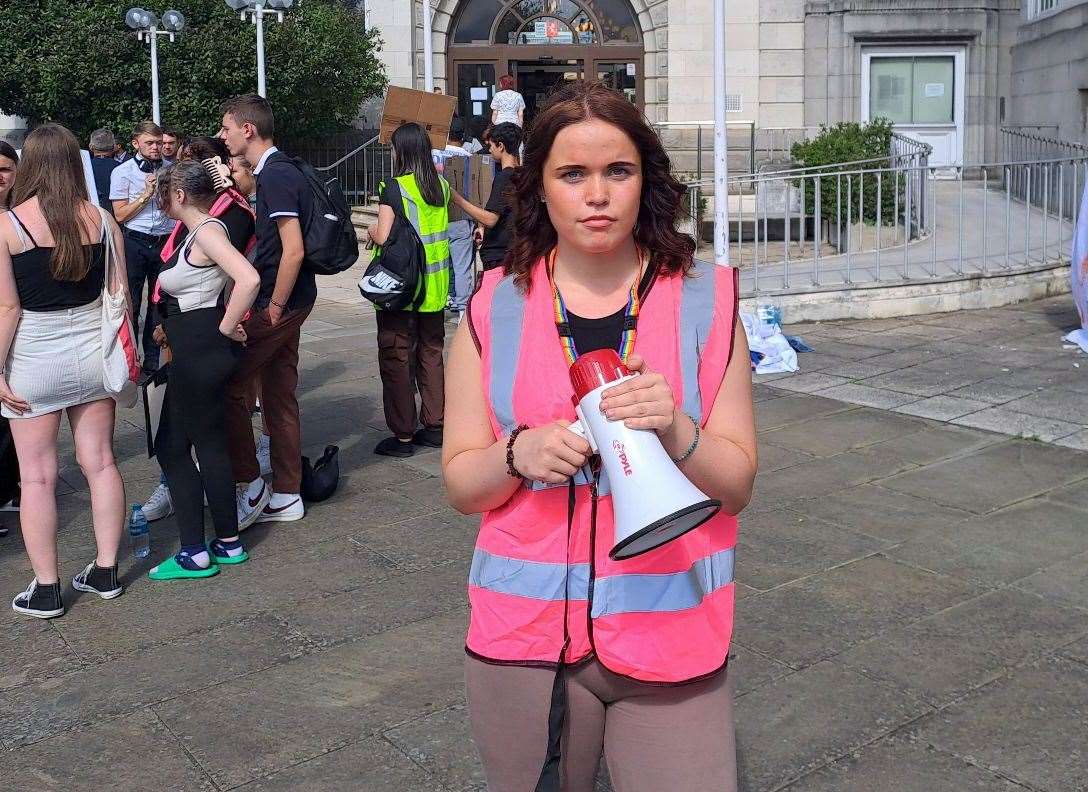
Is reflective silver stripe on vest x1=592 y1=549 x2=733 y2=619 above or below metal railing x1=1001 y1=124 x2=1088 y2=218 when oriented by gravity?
below

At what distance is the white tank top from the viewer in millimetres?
5027

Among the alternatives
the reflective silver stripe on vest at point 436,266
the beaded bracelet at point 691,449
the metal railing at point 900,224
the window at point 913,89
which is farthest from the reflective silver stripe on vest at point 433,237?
the window at point 913,89

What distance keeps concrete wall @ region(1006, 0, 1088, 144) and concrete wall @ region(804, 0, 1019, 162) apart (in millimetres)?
498

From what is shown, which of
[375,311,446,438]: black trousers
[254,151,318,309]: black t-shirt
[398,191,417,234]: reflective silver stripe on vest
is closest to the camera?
[254,151,318,309]: black t-shirt

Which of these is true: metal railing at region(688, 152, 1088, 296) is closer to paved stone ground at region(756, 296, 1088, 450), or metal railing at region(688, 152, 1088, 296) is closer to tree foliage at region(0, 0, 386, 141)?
paved stone ground at region(756, 296, 1088, 450)

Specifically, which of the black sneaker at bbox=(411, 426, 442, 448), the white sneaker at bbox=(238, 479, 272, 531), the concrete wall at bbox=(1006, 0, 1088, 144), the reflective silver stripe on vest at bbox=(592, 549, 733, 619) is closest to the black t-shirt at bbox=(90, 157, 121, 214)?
the black sneaker at bbox=(411, 426, 442, 448)

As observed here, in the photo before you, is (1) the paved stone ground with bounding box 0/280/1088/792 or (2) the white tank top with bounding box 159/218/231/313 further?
(2) the white tank top with bounding box 159/218/231/313

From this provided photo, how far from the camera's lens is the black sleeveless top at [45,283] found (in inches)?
181

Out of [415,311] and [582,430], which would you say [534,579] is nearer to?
[582,430]

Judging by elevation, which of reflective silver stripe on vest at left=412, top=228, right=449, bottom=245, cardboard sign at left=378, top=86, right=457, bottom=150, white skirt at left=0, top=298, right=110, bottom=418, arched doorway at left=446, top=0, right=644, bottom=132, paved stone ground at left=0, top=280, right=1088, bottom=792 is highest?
arched doorway at left=446, top=0, right=644, bottom=132

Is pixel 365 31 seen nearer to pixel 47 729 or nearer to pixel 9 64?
pixel 9 64

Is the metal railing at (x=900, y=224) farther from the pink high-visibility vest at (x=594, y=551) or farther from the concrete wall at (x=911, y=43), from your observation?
the pink high-visibility vest at (x=594, y=551)

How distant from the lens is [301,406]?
327 inches

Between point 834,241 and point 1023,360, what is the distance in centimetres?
260
